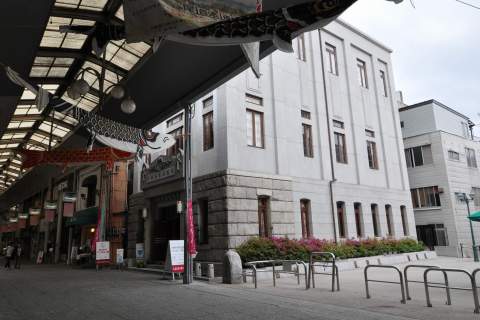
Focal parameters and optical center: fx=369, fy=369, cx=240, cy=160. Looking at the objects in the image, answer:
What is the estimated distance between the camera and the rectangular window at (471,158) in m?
33.7

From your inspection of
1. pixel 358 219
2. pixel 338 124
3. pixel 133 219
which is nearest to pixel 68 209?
pixel 133 219

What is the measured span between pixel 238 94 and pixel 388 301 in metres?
11.4

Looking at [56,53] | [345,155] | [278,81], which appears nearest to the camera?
[56,53]

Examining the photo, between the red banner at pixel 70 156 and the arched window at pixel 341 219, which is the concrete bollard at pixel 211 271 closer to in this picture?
the red banner at pixel 70 156

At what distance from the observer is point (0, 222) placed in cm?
6066

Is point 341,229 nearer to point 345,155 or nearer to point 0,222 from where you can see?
point 345,155

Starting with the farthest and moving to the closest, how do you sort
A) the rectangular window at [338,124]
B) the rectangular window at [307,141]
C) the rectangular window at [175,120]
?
the rectangular window at [338,124] < the rectangular window at [307,141] < the rectangular window at [175,120]

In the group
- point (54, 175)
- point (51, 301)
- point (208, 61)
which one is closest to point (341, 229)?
point (208, 61)

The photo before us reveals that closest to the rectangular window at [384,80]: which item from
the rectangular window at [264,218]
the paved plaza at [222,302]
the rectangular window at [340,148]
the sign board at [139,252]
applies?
the rectangular window at [340,148]

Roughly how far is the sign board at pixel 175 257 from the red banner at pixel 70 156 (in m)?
4.70

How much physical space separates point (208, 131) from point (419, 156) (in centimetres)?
2232

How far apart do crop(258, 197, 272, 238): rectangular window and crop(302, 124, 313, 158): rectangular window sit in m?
4.17

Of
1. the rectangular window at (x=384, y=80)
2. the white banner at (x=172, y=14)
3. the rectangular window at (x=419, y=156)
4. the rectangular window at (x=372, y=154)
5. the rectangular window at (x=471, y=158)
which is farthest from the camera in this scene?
the rectangular window at (x=471, y=158)

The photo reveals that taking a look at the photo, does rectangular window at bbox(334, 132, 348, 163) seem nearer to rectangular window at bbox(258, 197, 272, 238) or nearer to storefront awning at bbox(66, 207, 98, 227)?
rectangular window at bbox(258, 197, 272, 238)
